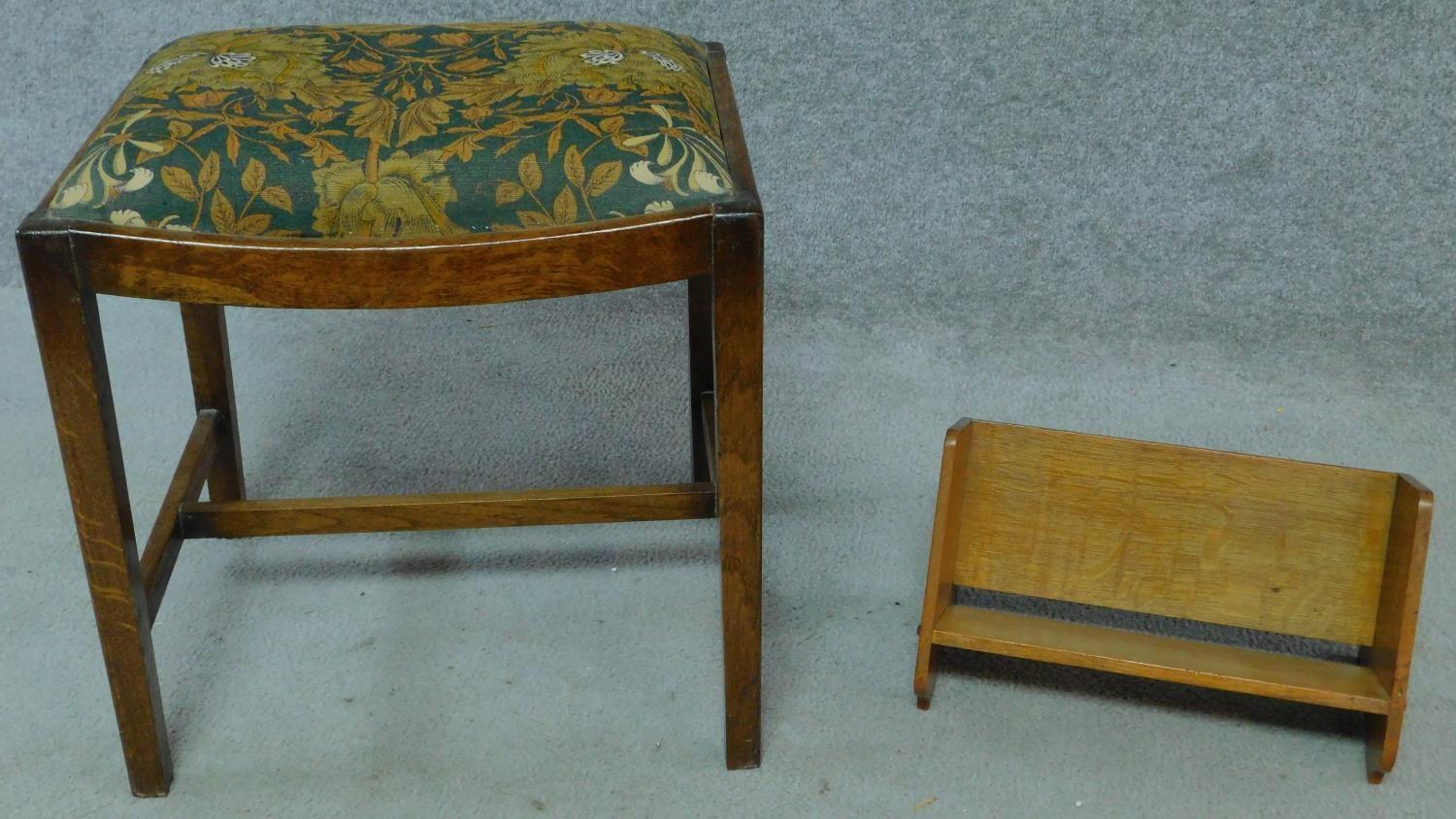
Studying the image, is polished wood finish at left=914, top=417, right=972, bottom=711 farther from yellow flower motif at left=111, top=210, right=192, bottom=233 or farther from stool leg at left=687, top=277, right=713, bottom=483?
yellow flower motif at left=111, top=210, right=192, bottom=233

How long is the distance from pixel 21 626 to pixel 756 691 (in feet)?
1.83

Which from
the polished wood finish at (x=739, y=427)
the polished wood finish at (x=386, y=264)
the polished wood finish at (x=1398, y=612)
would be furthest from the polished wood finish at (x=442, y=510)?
the polished wood finish at (x=1398, y=612)

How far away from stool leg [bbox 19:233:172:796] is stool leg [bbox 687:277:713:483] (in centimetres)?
42

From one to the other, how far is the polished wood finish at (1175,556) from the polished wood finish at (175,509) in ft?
1.65

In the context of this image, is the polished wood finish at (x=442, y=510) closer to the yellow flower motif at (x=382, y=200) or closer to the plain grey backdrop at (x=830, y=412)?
the plain grey backdrop at (x=830, y=412)

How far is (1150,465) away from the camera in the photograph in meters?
1.08

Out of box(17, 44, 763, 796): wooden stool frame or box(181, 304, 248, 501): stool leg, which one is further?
box(181, 304, 248, 501): stool leg

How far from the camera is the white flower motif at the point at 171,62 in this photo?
102 centimetres

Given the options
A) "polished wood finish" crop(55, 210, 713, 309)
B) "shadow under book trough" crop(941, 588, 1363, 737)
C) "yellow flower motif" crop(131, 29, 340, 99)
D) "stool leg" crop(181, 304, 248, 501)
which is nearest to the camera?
"polished wood finish" crop(55, 210, 713, 309)

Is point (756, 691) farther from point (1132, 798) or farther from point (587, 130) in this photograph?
point (587, 130)

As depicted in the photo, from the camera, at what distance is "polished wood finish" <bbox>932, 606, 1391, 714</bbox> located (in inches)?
40.1

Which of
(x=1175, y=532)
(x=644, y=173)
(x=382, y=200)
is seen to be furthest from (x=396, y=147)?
(x=1175, y=532)

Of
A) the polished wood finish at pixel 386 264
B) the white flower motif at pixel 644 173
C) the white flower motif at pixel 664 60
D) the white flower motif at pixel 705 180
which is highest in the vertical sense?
the white flower motif at pixel 664 60

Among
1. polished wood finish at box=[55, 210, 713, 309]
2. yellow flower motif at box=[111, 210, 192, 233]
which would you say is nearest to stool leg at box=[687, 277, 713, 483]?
polished wood finish at box=[55, 210, 713, 309]
